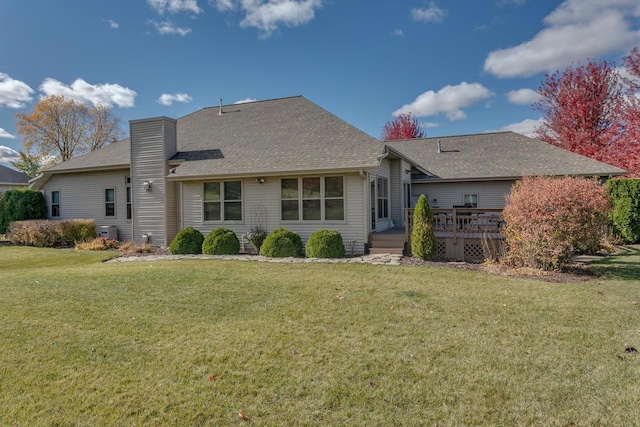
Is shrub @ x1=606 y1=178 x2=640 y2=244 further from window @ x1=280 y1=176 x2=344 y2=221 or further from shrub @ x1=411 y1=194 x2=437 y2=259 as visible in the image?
window @ x1=280 y1=176 x2=344 y2=221

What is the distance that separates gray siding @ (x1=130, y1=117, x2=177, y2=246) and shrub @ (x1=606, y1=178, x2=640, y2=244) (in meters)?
16.1

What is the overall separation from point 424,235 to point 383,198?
380cm

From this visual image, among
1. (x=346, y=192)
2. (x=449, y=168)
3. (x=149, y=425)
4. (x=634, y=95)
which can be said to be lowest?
(x=149, y=425)

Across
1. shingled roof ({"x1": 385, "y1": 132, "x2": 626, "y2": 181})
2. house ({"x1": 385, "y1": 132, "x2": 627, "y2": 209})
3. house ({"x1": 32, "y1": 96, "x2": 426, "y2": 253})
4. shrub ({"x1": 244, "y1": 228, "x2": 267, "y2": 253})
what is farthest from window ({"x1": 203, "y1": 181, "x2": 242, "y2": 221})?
shingled roof ({"x1": 385, "y1": 132, "x2": 626, "y2": 181})

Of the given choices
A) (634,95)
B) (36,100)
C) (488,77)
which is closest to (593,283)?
(634,95)

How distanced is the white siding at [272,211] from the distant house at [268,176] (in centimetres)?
3

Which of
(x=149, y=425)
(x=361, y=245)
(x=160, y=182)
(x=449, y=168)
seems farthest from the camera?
(x=449, y=168)

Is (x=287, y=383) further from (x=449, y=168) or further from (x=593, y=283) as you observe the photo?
(x=449, y=168)

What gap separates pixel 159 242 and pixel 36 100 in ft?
99.1

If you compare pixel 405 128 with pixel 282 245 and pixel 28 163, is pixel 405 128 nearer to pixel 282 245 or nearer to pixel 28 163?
pixel 282 245

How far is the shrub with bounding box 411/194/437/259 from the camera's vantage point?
391 inches

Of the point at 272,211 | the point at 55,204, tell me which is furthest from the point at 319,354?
the point at 55,204

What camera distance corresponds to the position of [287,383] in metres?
3.29

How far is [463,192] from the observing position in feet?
55.1
